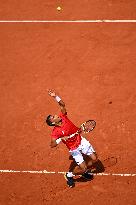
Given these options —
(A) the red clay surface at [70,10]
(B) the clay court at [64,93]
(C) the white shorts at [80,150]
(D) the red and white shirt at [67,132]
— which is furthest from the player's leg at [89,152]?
(A) the red clay surface at [70,10]

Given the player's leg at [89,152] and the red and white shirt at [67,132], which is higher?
the red and white shirt at [67,132]

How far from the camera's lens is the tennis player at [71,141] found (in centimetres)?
873

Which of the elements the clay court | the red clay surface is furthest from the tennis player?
the red clay surface

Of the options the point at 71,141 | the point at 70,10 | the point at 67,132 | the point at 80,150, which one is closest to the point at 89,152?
the point at 80,150

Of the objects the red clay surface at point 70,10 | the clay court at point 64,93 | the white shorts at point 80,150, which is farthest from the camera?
Result: the red clay surface at point 70,10

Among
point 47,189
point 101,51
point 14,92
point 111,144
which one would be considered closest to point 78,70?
point 101,51

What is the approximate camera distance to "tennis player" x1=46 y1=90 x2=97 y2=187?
8.73m

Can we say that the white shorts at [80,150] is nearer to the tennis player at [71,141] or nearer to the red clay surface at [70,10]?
the tennis player at [71,141]

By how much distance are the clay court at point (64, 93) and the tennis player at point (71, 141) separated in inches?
16.2

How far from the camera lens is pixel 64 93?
11992mm

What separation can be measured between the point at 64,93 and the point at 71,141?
3265 mm

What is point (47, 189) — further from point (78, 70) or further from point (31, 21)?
point (31, 21)

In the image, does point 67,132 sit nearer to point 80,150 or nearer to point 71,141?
point 71,141

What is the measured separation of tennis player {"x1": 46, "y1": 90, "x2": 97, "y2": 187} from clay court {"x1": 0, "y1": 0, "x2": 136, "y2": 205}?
0.41m
